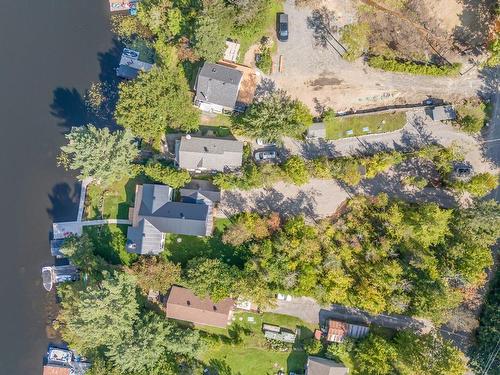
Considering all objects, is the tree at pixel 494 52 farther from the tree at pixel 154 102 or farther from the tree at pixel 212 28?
the tree at pixel 154 102

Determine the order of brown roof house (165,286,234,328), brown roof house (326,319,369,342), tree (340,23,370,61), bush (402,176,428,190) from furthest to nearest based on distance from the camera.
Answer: tree (340,23,370,61), brown roof house (165,286,234,328), brown roof house (326,319,369,342), bush (402,176,428,190)

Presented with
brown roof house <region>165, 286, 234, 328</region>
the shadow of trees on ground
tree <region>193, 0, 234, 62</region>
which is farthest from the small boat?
tree <region>193, 0, 234, 62</region>

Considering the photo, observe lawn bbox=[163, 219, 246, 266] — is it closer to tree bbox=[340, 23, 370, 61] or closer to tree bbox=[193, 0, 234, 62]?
tree bbox=[193, 0, 234, 62]

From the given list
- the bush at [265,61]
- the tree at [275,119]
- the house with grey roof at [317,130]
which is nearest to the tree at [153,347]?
the tree at [275,119]

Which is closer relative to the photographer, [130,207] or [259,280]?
[259,280]

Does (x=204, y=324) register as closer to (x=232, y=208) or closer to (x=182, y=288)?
(x=182, y=288)

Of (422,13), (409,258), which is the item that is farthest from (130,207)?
(422,13)
